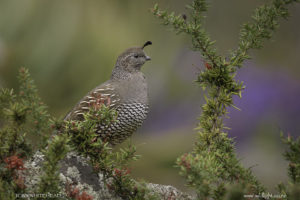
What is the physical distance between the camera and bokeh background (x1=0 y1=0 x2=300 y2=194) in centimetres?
335

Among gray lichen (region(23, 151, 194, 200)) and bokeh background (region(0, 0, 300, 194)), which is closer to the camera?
gray lichen (region(23, 151, 194, 200))

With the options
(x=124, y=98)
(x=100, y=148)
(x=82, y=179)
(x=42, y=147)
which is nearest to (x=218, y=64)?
(x=100, y=148)

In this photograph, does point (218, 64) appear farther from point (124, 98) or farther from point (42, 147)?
point (124, 98)

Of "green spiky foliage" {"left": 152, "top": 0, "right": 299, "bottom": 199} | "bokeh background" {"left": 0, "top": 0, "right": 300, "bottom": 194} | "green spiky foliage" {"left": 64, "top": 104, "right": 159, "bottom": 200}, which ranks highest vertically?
"bokeh background" {"left": 0, "top": 0, "right": 300, "bottom": 194}

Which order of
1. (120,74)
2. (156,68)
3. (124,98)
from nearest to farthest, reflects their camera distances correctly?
(124,98)
(120,74)
(156,68)

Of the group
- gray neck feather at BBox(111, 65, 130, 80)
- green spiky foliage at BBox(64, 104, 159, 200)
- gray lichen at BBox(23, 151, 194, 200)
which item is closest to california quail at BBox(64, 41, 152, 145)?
gray neck feather at BBox(111, 65, 130, 80)

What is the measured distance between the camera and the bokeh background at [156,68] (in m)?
3.35

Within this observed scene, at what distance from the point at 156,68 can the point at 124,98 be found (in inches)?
55.1

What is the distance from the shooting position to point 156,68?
369 centimetres

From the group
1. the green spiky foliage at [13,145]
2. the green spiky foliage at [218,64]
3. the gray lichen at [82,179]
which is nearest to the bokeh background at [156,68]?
the gray lichen at [82,179]

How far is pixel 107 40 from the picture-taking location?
11.3 ft

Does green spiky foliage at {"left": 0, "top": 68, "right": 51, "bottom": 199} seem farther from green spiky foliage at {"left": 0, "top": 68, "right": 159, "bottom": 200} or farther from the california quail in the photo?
the california quail

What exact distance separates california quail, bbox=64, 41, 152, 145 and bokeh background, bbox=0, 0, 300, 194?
2.71ft

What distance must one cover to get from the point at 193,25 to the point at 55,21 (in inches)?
98.2
